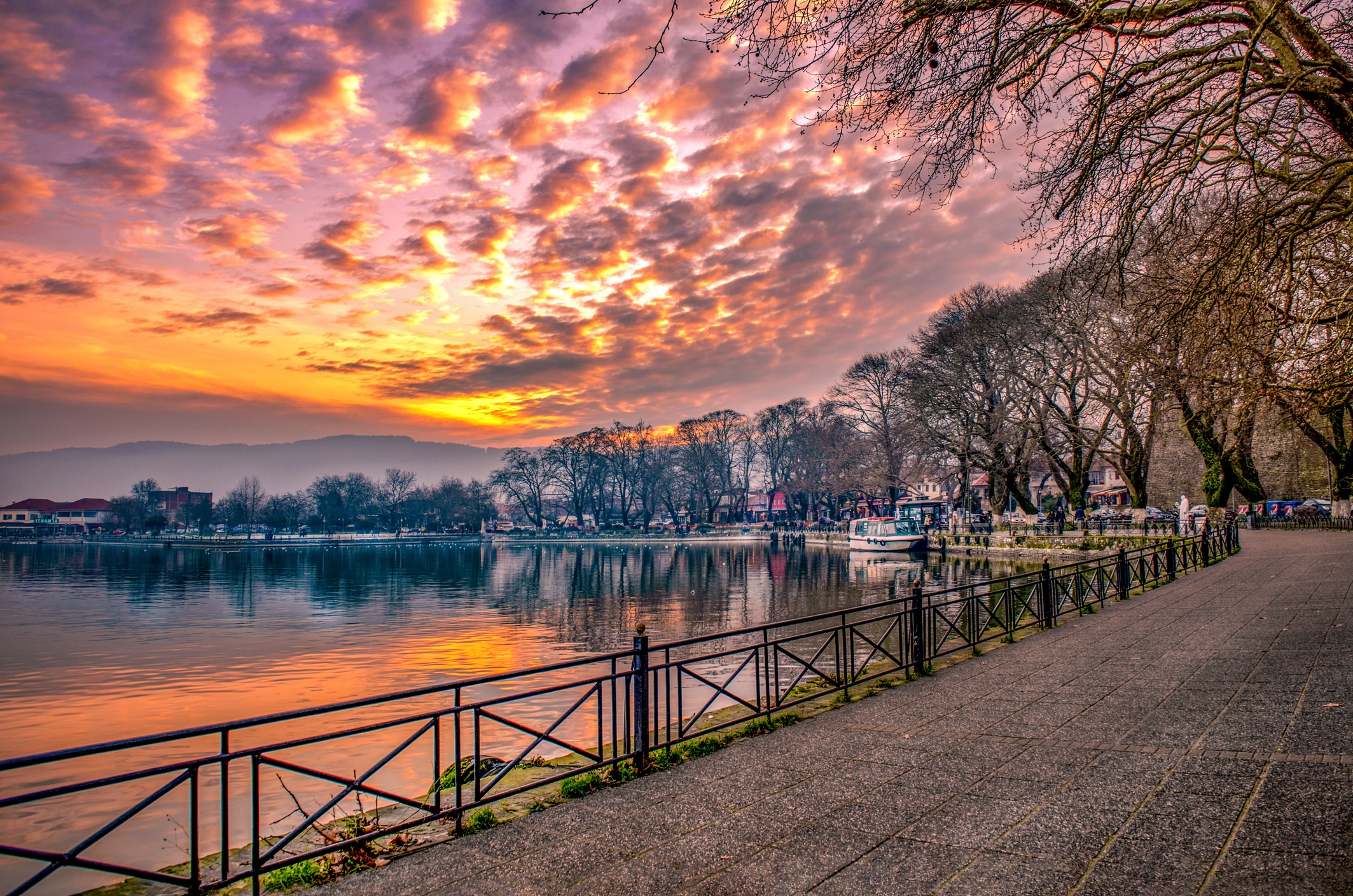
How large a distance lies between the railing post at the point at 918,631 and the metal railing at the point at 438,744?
0.08ft

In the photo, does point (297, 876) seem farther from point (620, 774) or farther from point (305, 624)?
point (305, 624)

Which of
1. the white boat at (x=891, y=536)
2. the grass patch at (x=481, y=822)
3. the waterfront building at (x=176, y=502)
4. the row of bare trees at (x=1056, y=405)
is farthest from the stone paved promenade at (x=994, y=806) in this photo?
the waterfront building at (x=176, y=502)

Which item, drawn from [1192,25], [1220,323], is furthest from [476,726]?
[1220,323]

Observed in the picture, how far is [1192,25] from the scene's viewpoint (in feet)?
25.1

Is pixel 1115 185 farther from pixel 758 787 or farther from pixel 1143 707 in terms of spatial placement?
pixel 758 787

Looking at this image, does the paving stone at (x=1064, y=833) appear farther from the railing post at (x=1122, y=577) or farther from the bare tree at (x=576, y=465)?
the bare tree at (x=576, y=465)

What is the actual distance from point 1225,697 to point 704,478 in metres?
79.7

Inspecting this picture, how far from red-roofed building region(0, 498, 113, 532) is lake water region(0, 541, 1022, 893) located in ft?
431

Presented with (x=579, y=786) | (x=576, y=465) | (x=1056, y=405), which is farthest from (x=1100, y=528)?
(x=576, y=465)

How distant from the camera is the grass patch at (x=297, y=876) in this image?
481 centimetres

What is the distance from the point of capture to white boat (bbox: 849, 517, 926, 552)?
51281 millimetres

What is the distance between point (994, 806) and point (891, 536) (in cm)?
4876

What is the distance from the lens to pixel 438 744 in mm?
5758

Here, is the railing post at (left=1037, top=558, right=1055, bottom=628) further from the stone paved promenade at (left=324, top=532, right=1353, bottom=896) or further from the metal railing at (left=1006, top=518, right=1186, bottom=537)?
the metal railing at (left=1006, top=518, right=1186, bottom=537)
